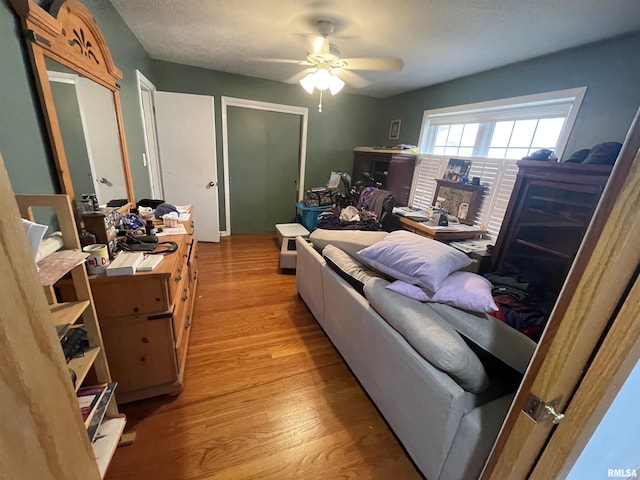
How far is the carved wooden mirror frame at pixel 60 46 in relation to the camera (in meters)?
1.00

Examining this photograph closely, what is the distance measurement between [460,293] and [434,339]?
290 mm

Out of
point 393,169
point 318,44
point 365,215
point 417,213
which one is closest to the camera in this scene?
point 318,44

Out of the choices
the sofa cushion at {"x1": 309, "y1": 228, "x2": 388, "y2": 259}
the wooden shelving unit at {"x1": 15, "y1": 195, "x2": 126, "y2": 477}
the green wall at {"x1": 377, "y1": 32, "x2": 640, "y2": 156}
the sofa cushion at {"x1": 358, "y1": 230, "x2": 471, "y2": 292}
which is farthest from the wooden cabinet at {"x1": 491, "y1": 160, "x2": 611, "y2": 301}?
the wooden shelving unit at {"x1": 15, "y1": 195, "x2": 126, "y2": 477}

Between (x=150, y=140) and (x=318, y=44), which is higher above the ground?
(x=318, y=44)

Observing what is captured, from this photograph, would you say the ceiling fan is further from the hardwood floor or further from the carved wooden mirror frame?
the hardwood floor

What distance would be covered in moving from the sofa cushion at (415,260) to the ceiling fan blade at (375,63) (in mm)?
1459

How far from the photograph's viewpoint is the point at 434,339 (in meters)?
0.98

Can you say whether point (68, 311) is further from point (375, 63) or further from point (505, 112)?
point (505, 112)

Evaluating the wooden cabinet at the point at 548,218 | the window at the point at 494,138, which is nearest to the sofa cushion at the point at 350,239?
the wooden cabinet at the point at 548,218

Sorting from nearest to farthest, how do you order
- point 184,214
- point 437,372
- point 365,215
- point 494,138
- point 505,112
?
point 437,372, point 184,214, point 505,112, point 494,138, point 365,215

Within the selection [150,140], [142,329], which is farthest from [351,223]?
[150,140]

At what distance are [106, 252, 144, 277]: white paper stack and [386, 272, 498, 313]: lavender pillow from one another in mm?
1239

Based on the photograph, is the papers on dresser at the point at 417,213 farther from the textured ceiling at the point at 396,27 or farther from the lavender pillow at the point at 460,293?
the lavender pillow at the point at 460,293

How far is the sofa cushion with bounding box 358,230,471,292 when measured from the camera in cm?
121
